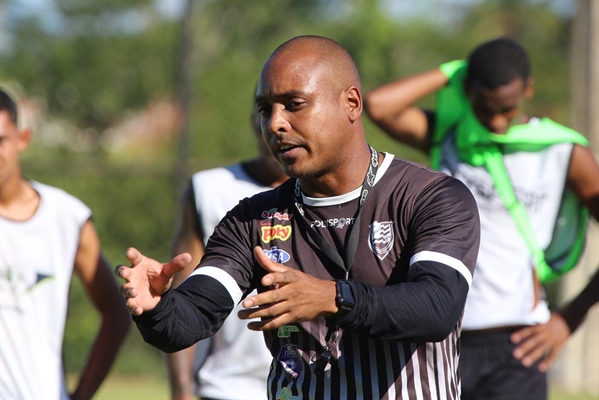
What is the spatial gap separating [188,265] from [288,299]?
105 inches

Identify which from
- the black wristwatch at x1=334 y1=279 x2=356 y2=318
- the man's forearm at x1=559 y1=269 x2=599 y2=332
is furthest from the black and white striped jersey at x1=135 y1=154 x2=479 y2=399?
the man's forearm at x1=559 y1=269 x2=599 y2=332

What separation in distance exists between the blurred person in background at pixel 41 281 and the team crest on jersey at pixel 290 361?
1794mm

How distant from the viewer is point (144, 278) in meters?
3.21

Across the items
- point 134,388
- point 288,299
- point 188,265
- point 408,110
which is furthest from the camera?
point 134,388

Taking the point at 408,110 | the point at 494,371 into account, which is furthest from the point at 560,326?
the point at 408,110

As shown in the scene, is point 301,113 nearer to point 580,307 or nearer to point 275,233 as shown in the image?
point 275,233

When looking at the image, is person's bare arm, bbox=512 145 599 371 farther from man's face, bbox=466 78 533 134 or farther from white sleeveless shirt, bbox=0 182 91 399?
white sleeveless shirt, bbox=0 182 91 399

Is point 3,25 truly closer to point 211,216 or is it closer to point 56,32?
point 56,32

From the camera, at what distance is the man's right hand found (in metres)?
3.14

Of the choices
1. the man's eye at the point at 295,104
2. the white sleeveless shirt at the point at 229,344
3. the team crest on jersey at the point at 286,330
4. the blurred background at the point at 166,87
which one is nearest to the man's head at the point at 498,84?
the white sleeveless shirt at the point at 229,344

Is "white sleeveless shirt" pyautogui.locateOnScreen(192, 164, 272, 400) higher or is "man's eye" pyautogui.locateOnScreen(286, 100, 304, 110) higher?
"man's eye" pyautogui.locateOnScreen(286, 100, 304, 110)

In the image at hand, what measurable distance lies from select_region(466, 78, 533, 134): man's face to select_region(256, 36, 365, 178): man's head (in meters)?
2.12

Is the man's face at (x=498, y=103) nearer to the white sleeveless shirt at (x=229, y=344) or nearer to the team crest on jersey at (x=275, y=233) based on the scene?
the white sleeveless shirt at (x=229, y=344)

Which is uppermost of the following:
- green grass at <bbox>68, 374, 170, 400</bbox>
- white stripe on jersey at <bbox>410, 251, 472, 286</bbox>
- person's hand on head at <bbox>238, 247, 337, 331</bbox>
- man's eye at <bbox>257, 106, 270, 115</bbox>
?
man's eye at <bbox>257, 106, 270, 115</bbox>
